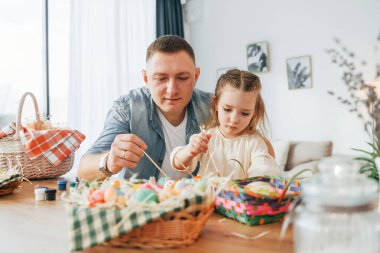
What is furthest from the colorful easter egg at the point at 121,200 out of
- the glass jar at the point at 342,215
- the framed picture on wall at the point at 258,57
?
the framed picture on wall at the point at 258,57

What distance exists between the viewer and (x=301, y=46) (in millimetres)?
4645

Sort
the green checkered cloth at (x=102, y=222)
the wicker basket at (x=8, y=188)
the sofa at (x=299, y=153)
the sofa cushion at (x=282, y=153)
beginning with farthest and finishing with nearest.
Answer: the sofa cushion at (x=282, y=153)
the sofa at (x=299, y=153)
the wicker basket at (x=8, y=188)
the green checkered cloth at (x=102, y=222)

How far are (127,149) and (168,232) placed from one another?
529 mm

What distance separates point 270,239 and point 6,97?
356cm

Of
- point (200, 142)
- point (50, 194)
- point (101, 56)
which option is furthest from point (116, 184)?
point (101, 56)

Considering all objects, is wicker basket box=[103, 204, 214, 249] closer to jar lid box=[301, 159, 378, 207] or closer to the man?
jar lid box=[301, 159, 378, 207]

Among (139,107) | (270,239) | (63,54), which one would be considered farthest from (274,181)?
(63,54)

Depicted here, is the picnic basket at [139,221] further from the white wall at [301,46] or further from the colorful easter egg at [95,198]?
the white wall at [301,46]

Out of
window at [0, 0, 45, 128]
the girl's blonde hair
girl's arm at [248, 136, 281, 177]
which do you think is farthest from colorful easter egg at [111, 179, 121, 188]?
window at [0, 0, 45, 128]

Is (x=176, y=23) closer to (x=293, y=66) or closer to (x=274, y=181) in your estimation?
(x=293, y=66)

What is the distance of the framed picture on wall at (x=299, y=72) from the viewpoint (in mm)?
4566

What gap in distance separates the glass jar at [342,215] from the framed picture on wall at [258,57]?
4404 mm

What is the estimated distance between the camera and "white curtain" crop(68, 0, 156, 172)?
14.3ft

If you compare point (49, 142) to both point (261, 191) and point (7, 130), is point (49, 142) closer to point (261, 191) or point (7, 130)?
point (7, 130)
